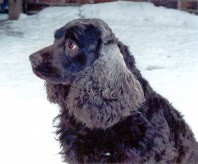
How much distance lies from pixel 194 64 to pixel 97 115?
3.37 m

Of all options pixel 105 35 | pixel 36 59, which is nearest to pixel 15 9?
pixel 36 59

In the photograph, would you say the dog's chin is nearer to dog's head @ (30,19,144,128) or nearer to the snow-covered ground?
dog's head @ (30,19,144,128)

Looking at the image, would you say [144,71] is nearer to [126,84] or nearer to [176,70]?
[176,70]

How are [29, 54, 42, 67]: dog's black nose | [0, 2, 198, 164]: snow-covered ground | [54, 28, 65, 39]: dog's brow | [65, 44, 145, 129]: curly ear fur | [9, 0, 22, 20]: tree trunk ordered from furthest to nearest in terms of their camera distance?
1. [9, 0, 22, 20]: tree trunk
2. [0, 2, 198, 164]: snow-covered ground
3. [54, 28, 65, 39]: dog's brow
4. [29, 54, 42, 67]: dog's black nose
5. [65, 44, 145, 129]: curly ear fur

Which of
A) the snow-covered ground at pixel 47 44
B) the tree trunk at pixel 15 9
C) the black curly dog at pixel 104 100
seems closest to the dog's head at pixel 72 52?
the black curly dog at pixel 104 100

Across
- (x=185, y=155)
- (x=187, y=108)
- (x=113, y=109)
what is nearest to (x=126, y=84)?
(x=113, y=109)

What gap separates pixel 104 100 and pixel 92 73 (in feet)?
0.56

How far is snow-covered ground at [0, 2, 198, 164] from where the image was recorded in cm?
400

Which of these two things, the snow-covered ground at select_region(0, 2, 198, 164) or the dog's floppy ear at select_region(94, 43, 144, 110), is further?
the snow-covered ground at select_region(0, 2, 198, 164)

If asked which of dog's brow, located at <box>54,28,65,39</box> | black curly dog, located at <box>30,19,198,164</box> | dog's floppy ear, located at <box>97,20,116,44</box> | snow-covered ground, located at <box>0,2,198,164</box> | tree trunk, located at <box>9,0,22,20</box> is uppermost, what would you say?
dog's floppy ear, located at <box>97,20,116,44</box>

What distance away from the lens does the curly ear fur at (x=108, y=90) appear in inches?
109

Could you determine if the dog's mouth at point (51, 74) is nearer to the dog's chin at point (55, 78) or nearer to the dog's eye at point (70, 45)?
the dog's chin at point (55, 78)

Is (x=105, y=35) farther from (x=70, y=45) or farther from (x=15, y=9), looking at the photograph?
(x=15, y=9)

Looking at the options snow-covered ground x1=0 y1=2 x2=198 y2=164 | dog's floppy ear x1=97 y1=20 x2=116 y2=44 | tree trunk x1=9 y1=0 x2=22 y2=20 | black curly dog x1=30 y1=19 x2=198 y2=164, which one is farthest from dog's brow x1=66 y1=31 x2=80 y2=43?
tree trunk x1=9 y1=0 x2=22 y2=20
